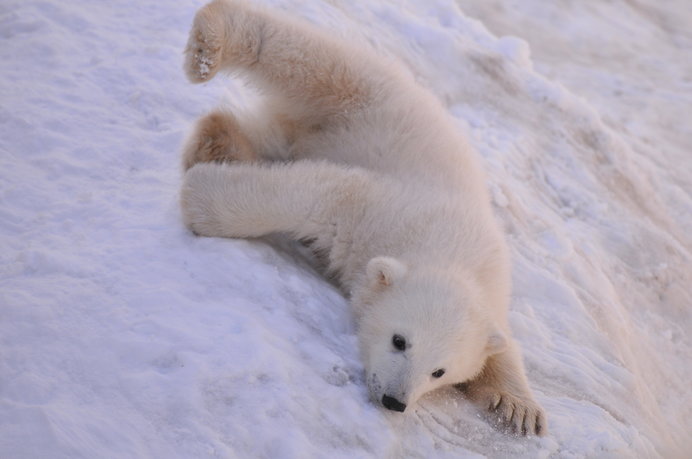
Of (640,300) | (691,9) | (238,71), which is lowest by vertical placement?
(640,300)

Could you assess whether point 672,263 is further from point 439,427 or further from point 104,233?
point 104,233

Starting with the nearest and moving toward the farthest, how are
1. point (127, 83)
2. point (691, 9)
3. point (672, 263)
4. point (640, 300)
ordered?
point (127, 83) < point (640, 300) < point (672, 263) < point (691, 9)

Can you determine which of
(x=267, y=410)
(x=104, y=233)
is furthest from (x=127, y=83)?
(x=267, y=410)

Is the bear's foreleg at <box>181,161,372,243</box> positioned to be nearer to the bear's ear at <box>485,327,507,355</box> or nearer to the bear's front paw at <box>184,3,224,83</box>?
the bear's front paw at <box>184,3,224,83</box>

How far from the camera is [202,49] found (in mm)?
3975

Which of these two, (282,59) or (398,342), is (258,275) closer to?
(398,342)

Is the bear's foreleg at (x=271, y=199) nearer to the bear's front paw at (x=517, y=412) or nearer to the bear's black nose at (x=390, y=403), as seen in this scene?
the bear's black nose at (x=390, y=403)

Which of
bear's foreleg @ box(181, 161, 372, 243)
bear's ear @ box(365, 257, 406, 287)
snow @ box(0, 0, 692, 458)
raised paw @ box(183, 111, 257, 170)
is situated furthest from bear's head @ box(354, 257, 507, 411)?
raised paw @ box(183, 111, 257, 170)

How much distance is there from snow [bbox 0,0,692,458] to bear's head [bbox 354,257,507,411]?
0.12 metres

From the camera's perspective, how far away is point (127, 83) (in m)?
4.83

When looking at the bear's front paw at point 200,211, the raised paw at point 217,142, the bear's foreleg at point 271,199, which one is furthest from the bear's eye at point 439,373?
the raised paw at point 217,142

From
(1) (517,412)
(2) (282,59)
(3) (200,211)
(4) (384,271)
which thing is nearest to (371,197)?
(4) (384,271)

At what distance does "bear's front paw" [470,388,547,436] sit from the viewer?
3695 mm

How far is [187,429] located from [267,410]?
343mm
